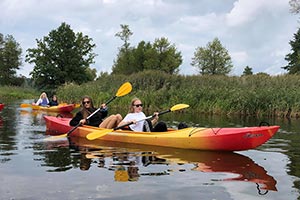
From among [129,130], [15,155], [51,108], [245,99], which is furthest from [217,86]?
[15,155]

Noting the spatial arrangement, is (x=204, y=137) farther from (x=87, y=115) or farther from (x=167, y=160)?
(x=87, y=115)

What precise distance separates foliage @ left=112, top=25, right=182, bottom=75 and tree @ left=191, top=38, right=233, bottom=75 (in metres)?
4.64

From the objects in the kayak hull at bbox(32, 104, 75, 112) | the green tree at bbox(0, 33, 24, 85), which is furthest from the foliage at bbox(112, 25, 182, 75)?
the kayak hull at bbox(32, 104, 75, 112)

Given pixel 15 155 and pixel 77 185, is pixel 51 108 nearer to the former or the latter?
pixel 15 155

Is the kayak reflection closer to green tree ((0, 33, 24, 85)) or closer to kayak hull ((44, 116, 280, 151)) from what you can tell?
kayak hull ((44, 116, 280, 151))

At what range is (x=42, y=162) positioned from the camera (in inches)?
250

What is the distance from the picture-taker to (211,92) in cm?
1695

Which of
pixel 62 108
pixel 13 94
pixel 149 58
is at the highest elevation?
pixel 149 58

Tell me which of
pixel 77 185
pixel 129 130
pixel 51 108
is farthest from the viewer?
pixel 51 108

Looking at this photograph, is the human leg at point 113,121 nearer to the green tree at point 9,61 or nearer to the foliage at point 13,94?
the foliage at point 13,94

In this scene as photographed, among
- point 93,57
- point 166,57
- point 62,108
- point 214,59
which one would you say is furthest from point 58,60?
point 62,108

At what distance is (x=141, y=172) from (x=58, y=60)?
38611 millimetres

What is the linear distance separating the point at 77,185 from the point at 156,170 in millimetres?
1329

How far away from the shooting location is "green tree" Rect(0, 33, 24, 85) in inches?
1884
